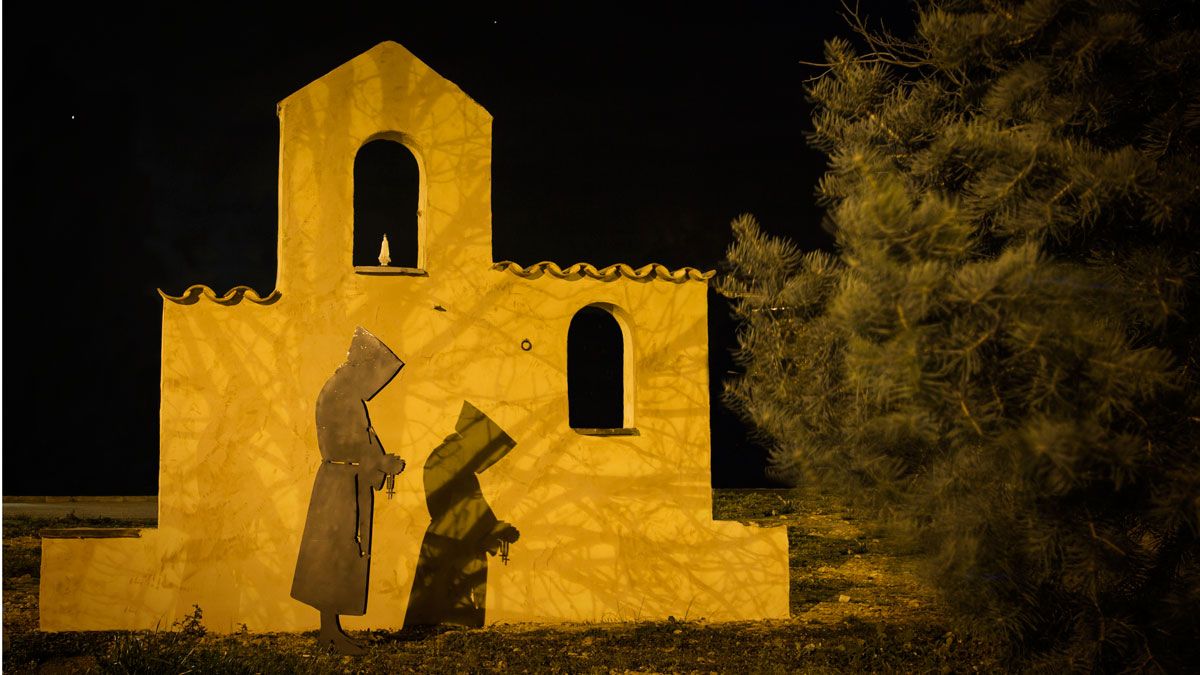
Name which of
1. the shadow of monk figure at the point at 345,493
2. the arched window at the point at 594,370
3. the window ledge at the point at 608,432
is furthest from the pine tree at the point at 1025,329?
the arched window at the point at 594,370

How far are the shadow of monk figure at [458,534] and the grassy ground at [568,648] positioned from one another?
9.8 inches

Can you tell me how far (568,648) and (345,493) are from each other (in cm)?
216

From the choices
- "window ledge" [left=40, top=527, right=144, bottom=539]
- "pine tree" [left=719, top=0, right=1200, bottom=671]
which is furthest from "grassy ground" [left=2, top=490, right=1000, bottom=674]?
"pine tree" [left=719, top=0, right=1200, bottom=671]

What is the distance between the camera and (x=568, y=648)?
8.27 m

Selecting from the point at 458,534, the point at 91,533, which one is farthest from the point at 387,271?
the point at 91,533

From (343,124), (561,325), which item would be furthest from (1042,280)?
(343,124)

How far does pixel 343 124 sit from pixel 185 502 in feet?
11.5

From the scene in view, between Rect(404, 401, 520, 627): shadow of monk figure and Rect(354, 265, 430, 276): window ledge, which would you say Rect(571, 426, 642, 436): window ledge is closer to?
Rect(404, 401, 520, 627): shadow of monk figure

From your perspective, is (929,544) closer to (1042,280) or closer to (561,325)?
(1042,280)

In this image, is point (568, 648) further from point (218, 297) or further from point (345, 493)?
point (218, 297)

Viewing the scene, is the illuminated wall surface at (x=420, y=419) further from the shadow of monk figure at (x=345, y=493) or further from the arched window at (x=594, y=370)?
the arched window at (x=594, y=370)

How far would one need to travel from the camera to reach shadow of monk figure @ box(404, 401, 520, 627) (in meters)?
8.97

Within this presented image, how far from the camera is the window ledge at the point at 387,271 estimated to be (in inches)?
356

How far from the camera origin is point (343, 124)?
9.06 meters
